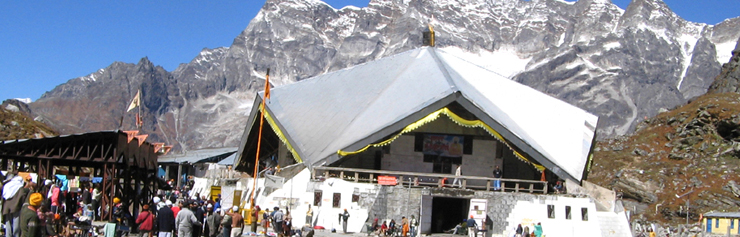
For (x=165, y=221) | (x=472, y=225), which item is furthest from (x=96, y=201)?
(x=472, y=225)

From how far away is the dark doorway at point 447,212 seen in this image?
39.0 m

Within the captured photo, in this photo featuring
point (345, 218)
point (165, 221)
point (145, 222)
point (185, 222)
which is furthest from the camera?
point (345, 218)

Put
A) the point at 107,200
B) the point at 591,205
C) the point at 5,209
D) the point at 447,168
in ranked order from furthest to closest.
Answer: the point at 447,168 < the point at 591,205 < the point at 107,200 < the point at 5,209

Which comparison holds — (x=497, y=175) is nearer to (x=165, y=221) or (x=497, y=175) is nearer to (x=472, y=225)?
(x=472, y=225)

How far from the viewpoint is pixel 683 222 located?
7694 centimetres

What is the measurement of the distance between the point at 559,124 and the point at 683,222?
125 feet

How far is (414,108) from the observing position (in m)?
39.6

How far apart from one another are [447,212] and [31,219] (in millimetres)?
25599

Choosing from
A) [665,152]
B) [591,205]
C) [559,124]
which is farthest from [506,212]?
[665,152]

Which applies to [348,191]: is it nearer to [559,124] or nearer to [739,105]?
[559,124]

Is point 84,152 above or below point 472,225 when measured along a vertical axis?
above

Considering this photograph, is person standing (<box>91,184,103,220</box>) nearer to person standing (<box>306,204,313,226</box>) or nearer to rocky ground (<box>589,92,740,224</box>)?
person standing (<box>306,204,313,226</box>)

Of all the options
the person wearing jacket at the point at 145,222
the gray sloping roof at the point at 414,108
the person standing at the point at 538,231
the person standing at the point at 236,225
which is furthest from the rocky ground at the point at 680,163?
the person wearing jacket at the point at 145,222

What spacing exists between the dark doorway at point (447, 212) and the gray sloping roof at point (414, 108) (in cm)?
416
